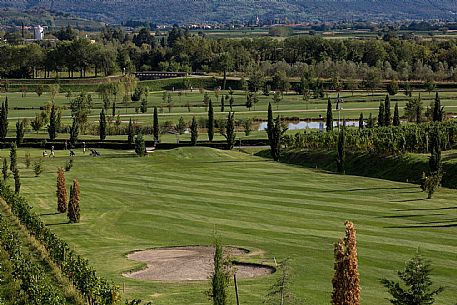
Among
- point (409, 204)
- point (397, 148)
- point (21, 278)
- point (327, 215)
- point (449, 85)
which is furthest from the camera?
point (449, 85)

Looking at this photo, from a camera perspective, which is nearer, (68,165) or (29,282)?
(29,282)

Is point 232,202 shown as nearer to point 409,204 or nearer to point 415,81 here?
point 409,204

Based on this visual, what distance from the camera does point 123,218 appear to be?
63.4 metres

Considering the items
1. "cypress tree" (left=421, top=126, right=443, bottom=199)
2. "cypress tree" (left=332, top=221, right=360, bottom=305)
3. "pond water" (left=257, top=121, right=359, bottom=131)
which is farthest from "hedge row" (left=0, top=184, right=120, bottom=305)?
"pond water" (left=257, top=121, right=359, bottom=131)

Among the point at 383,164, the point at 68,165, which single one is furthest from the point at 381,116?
the point at 68,165

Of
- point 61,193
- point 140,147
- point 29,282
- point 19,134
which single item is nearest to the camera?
point 29,282

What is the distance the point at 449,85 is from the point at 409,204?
125 metres

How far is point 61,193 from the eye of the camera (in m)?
65.1

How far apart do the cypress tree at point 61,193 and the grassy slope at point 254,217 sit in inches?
36.9

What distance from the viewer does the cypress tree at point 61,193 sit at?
2544 inches

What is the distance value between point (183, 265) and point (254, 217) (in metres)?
13.8

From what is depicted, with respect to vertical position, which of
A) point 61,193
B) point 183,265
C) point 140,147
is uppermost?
point 61,193

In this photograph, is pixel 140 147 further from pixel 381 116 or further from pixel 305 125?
pixel 305 125

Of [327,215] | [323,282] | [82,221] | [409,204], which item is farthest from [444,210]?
[82,221]
